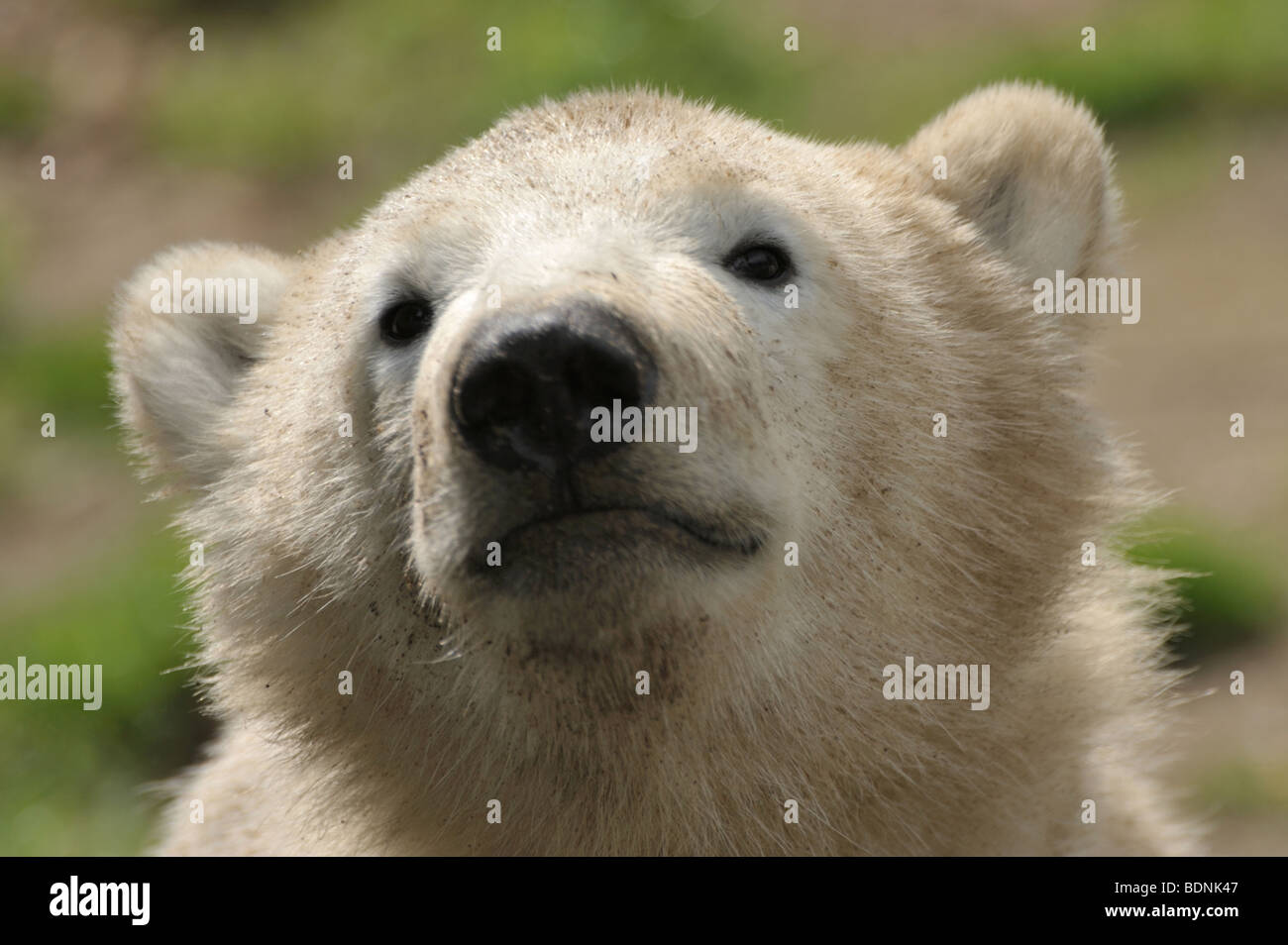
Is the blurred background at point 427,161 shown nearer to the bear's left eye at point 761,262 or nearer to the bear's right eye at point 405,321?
the bear's left eye at point 761,262

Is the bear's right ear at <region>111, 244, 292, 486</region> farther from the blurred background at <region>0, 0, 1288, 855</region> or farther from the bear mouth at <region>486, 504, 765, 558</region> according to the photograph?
the blurred background at <region>0, 0, 1288, 855</region>

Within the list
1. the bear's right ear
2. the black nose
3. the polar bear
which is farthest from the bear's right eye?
the bear's right ear

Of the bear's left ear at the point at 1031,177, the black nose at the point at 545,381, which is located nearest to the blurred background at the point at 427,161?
the bear's left ear at the point at 1031,177

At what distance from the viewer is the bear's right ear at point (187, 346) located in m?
3.84

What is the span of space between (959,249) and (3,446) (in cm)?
643

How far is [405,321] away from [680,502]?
2.94 ft

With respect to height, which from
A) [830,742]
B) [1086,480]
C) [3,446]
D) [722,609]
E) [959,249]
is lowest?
[830,742]

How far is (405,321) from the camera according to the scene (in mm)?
3191

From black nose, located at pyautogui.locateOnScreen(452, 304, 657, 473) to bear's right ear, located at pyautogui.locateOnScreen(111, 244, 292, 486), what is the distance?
4.83ft

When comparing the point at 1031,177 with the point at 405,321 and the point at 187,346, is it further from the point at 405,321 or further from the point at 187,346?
the point at 187,346

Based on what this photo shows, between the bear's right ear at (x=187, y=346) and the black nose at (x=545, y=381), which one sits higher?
the bear's right ear at (x=187, y=346)
